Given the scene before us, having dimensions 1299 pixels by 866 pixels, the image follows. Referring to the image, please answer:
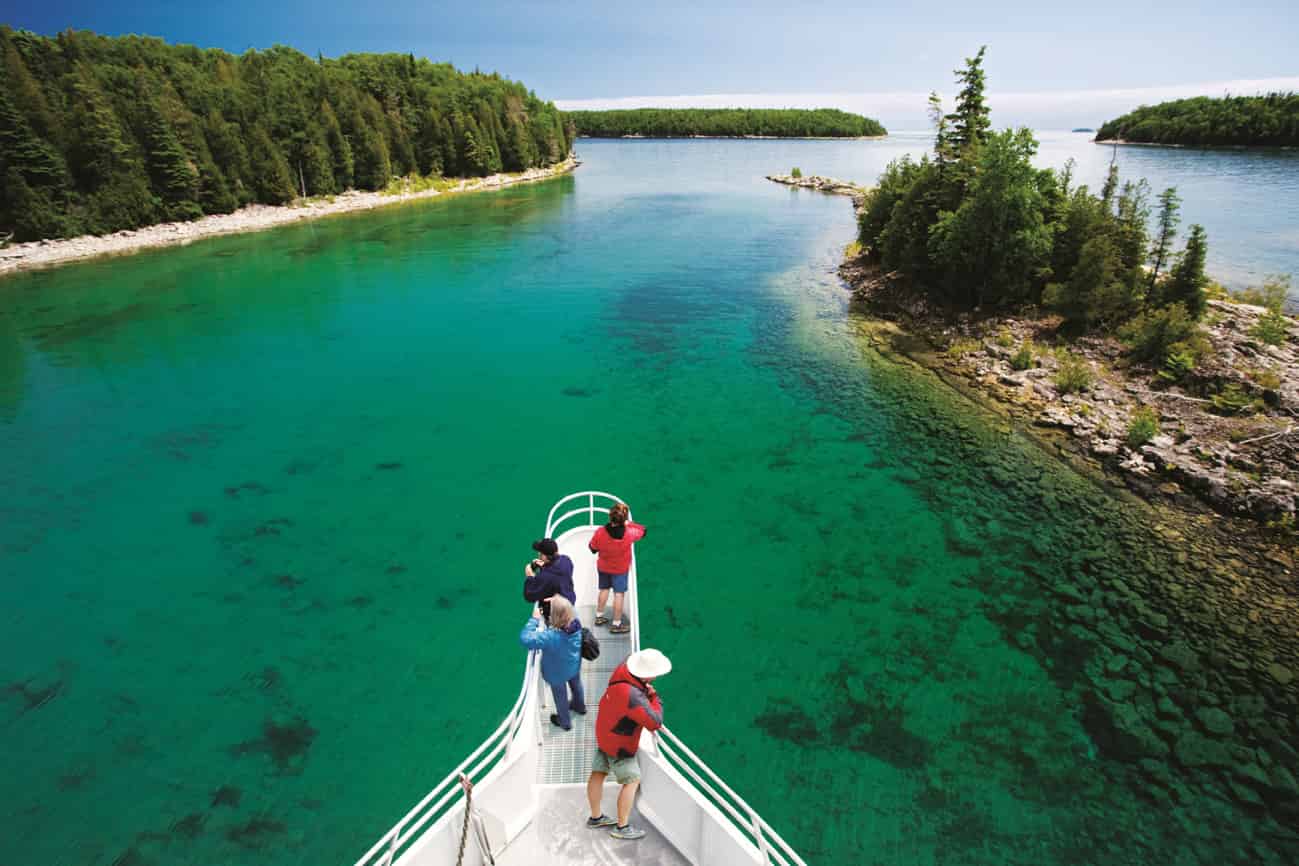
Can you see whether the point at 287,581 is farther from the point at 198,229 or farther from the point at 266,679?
the point at 198,229

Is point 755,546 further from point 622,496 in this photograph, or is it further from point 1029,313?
point 1029,313

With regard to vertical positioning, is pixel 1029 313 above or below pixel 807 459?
→ above

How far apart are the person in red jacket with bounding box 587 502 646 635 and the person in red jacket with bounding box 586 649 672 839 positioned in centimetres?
284

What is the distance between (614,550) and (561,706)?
2.41 metres

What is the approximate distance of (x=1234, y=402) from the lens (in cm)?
1916

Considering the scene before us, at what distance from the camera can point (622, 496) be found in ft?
57.3

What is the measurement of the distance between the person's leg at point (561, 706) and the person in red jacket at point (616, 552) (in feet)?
5.86

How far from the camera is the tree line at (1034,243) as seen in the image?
23625 millimetres

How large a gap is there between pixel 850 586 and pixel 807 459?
6.13 metres

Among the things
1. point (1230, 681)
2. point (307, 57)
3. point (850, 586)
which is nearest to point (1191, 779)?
point (1230, 681)

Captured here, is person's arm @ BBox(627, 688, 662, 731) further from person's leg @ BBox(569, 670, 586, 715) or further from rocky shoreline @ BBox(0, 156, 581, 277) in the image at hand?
rocky shoreline @ BBox(0, 156, 581, 277)

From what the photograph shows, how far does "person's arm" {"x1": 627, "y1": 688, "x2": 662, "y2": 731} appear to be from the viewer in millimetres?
6191

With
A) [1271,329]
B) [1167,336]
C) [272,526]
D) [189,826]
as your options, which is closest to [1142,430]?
[1167,336]

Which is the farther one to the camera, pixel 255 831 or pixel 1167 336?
pixel 1167 336
